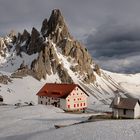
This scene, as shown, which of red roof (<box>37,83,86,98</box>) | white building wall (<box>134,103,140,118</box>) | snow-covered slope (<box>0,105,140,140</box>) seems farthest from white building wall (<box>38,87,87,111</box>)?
snow-covered slope (<box>0,105,140,140</box>)

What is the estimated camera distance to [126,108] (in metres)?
72.8

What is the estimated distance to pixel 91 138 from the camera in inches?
1591

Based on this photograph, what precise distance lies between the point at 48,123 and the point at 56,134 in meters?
21.9

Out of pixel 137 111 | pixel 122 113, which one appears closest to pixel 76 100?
pixel 122 113

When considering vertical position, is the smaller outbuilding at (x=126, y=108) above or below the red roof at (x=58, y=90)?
below

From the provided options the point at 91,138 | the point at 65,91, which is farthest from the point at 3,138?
the point at 65,91

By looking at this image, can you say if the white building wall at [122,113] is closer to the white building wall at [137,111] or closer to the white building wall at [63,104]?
the white building wall at [137,111]

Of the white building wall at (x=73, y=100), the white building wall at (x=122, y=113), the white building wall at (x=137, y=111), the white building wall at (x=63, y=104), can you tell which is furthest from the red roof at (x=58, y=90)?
the white building wall at (x=137, y=111)

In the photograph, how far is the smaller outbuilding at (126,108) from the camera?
72.6m

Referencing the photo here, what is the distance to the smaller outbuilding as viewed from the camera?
7260 centimetres

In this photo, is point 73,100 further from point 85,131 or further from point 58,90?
point 85,131

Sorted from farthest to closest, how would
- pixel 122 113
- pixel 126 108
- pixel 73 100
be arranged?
1. pixel 73 100
2. pixel 122 113
3. pixel 126 108

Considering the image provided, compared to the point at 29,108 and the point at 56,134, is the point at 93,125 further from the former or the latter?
the point at 29,108

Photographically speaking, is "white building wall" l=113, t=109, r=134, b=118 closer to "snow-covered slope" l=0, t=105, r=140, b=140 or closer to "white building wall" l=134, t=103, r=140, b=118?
"white building wall" l=134, t=103, r=140, b=118
